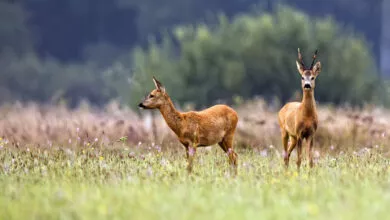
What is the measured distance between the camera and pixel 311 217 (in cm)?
713

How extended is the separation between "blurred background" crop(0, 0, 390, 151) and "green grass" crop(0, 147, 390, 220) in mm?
1557

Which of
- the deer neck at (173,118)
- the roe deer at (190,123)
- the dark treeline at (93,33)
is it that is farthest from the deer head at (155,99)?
the dark treeline at (93,33)

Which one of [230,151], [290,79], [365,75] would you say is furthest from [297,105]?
[365,75]

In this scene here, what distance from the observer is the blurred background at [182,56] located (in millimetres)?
30956

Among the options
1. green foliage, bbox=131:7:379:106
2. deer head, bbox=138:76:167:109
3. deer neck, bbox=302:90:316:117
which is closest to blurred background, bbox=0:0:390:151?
green foliage, bbox=131:7:379:106

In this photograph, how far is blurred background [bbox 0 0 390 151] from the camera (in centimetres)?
3096

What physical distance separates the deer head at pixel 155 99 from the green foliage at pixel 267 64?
27.9 meters

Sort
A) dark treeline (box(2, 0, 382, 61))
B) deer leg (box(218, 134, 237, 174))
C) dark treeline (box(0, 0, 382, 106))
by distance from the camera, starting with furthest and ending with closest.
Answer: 1. dark treeline (box(2, 0, 382, 61))
2. dark treeline (box(0, 0, 382, 106))
3. deer leg (box(218, 134, 237, 174))

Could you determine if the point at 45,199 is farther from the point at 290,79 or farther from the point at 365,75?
the point at 365,75

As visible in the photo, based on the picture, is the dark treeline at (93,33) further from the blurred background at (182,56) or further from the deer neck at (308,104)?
the deer neck at (308,104)

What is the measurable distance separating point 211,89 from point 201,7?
90.6ft

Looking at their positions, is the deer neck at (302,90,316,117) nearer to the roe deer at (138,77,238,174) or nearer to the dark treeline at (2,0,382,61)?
the roe deer at (138,77,238,174)

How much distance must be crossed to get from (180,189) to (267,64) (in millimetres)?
32071

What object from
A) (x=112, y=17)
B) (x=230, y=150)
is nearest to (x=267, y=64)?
(x=230, y=150)
